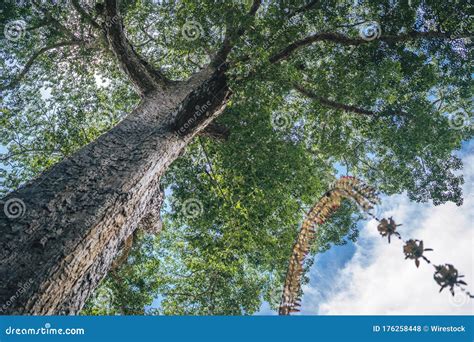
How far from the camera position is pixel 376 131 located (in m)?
9.21

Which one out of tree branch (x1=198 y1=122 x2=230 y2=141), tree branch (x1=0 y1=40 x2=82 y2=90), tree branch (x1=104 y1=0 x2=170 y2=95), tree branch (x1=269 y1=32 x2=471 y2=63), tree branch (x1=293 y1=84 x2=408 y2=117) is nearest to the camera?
tree branch (x1=104 y1=0 x2=170 y2=95)

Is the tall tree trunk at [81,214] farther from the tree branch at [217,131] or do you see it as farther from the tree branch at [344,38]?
the tree branch at [217,131]

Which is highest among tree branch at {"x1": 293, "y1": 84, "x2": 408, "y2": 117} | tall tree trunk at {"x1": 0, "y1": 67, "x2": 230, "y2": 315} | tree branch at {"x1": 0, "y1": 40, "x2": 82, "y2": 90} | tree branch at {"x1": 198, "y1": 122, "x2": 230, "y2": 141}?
tree branch at {"x1": 0, "y1": 40, "x2": 82, "y2": 90}

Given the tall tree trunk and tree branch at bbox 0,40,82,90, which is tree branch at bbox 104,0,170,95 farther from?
tree branch at bbox 0,40,82,90

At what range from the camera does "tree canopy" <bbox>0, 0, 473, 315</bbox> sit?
8.30m

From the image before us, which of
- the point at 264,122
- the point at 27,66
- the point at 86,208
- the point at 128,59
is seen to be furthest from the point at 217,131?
the point at 27,66

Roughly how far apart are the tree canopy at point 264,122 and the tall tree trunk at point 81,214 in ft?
7.00

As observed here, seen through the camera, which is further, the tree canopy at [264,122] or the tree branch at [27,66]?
the tree branch at [27,66]

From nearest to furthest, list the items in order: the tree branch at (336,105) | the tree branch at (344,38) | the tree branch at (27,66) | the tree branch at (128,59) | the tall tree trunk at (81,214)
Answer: the tall tree trunk at (81,214), the tree branch at (128,59), the tree branch at (344,38), the tree branch at (336,105), the tree branch at (27,66)

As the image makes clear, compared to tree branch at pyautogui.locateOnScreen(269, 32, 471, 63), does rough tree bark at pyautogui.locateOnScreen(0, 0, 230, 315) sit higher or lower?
lower

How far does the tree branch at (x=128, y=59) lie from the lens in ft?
25.8

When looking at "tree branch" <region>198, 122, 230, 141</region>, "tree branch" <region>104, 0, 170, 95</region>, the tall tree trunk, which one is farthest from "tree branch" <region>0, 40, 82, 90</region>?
the tall tree trunk

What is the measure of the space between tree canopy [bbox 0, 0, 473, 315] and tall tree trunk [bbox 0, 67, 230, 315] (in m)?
2.13

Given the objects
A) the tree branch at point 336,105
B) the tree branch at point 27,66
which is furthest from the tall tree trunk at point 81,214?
the tree branch at point 27,66
